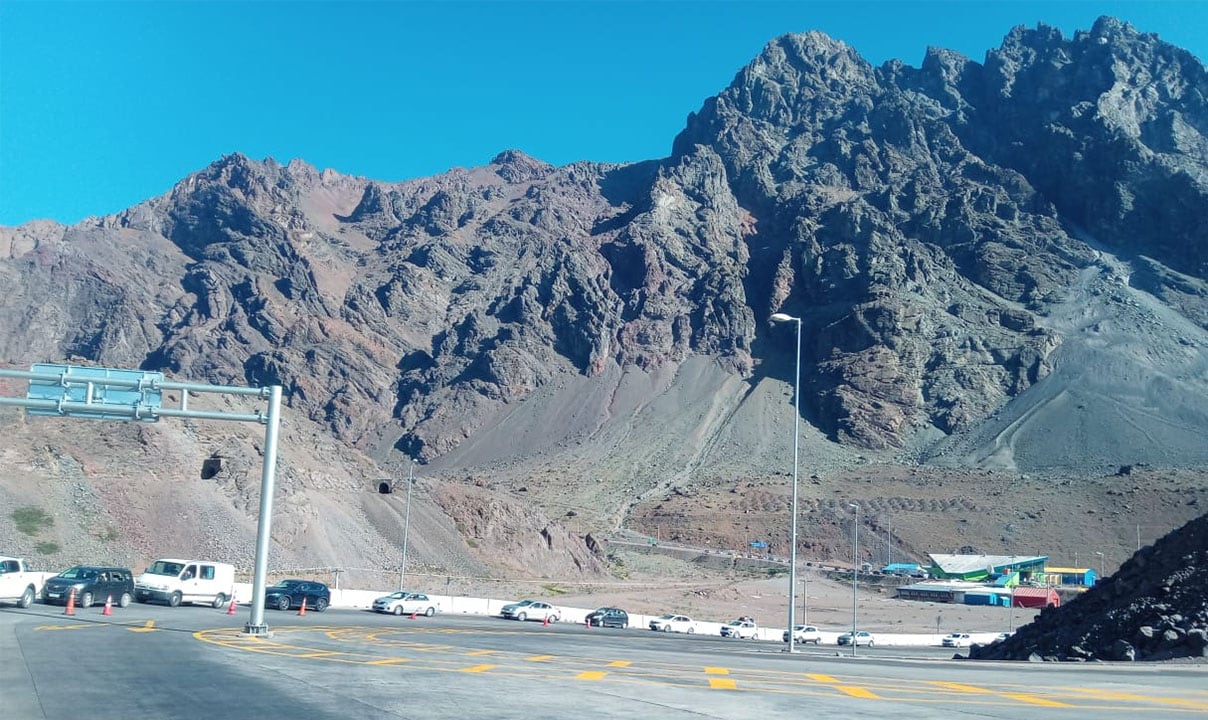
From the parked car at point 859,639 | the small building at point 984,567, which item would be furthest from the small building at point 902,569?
the parked car at point 859,639

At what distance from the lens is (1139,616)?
28.4 meters

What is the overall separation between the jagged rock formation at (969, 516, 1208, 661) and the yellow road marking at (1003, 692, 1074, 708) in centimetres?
1083

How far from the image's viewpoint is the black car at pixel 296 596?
131 ft

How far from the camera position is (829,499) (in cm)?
12975

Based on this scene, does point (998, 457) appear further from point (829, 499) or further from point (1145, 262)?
point (1145, 262)

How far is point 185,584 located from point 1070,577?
304 feet

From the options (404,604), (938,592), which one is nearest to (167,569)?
(404,604)

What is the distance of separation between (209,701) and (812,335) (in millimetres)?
182480

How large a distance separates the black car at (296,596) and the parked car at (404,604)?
111 inches

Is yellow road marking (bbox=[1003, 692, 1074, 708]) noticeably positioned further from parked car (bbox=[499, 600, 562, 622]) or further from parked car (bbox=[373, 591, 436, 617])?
parked car (bbox=[499, 600, 562, 622])

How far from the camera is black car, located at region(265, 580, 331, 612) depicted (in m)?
40.0

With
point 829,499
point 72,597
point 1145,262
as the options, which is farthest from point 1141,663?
point 1145,262

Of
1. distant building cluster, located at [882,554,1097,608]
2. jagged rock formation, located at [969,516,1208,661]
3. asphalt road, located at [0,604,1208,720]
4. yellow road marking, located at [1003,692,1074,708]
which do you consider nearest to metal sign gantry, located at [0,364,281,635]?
asphalt road, located at [0,604,1208,720]

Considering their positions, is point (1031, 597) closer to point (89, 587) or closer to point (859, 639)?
point (859, 639)
